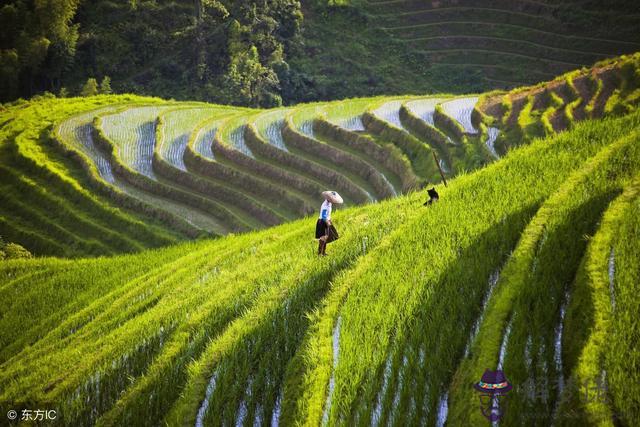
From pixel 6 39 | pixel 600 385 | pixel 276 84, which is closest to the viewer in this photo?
pixel 600 385

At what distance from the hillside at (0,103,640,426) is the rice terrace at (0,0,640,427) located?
0.10 feet

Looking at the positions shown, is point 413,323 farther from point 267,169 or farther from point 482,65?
point 482,65

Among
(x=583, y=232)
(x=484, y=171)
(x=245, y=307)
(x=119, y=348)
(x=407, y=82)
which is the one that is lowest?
(x=119, y=348)

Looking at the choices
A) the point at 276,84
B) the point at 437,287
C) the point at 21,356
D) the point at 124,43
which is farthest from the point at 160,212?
the point at 124,43

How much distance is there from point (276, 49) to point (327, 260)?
Answer: 37888 millimetres

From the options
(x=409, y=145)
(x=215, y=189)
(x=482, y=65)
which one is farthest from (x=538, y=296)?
(x=482, y=65)

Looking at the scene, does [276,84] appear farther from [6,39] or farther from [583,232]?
[583,232]

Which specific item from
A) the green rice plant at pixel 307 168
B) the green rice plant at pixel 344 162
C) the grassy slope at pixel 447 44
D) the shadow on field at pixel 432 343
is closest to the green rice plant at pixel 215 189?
the green rice plant at pixel 307 168

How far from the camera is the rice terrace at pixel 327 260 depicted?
243 inches

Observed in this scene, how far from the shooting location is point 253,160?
2283 centimetres

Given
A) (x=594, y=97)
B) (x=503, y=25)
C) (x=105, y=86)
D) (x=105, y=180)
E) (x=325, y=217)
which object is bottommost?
(x=325, y=217)

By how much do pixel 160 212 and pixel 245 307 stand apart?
12.8m

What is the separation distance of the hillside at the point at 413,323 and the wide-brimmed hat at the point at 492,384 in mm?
411

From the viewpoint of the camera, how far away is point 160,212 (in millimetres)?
20906
